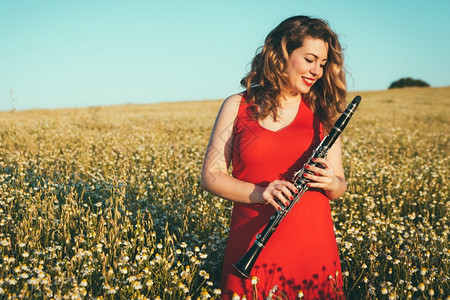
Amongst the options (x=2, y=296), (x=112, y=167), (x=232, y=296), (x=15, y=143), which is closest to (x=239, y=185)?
(x=232, y=296)

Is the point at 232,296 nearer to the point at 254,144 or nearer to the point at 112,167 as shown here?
the point at 254,144

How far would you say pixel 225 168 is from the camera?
260 centimetres

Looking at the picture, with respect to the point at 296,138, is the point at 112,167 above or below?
below

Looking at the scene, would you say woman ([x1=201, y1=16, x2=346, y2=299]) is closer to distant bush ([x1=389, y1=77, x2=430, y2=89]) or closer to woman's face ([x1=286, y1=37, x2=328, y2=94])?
woman's face ([x1=286, y1=37, x2=328, y2=94])

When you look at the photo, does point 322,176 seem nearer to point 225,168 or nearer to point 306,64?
point 225,168

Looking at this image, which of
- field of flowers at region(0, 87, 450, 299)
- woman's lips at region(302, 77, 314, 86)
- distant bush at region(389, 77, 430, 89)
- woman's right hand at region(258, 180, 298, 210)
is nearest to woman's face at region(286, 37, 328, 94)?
woman's lips at region(302, 77, 314, 86)

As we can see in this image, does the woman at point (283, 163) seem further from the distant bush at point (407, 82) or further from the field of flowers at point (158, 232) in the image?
the distant bush at point (407, 82)

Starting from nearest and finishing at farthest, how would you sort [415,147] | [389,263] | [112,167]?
[389,263]
[112,167]
[415,147]

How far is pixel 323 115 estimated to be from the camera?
2756mm

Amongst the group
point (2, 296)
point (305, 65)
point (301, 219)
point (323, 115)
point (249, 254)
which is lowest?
point (2, 296)

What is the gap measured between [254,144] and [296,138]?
29cm

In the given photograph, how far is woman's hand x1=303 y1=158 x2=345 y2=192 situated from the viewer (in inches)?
89.5

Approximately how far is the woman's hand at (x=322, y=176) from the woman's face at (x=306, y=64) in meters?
0.56

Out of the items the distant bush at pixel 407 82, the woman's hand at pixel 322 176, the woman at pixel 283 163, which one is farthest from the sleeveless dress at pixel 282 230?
the distant bush at pixel 407 82
